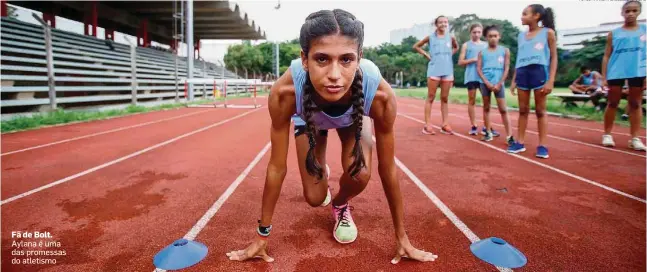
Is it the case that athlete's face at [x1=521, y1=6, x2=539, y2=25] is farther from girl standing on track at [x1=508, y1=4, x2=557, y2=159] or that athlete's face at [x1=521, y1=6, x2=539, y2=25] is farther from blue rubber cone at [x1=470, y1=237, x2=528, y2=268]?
blue rubber cone at [x1=470, y1=237, x2=528, y2=268]

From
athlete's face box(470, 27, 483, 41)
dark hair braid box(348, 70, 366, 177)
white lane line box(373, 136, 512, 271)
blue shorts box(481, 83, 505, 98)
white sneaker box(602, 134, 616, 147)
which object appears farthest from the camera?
athlete's face box(470, 27, 483, 41)

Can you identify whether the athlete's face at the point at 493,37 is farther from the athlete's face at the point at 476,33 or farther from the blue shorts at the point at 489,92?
the blue shorts at the point at 489,92

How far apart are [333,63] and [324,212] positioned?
1440 millimetres

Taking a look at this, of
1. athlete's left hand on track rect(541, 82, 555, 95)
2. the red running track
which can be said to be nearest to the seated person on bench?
the red running track

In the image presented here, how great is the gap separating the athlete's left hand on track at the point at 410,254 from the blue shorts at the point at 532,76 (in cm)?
346

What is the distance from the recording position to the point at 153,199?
2971 millimetres

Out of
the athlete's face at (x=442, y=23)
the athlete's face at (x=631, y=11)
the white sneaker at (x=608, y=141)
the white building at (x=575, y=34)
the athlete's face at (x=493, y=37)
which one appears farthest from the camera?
the white building at (x=575, y=34)

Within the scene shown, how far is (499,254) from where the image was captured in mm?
1939

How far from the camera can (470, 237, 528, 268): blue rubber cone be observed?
6.23 feet

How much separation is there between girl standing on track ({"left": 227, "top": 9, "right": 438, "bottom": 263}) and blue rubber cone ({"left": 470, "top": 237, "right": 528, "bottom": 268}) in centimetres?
27

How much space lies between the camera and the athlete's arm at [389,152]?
1812 mm

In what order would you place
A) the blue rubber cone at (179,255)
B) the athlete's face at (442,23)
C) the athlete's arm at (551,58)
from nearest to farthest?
the blue rubber cone at (179,255), the athlete's arm at (551,58), the athlete's face at (442,23)

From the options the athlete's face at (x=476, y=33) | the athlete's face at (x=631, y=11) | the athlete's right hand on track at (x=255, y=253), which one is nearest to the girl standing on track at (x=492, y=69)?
the athlete's face at (x=476, y=33)

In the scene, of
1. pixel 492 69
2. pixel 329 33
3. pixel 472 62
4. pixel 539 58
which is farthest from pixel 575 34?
pixel 329 33
